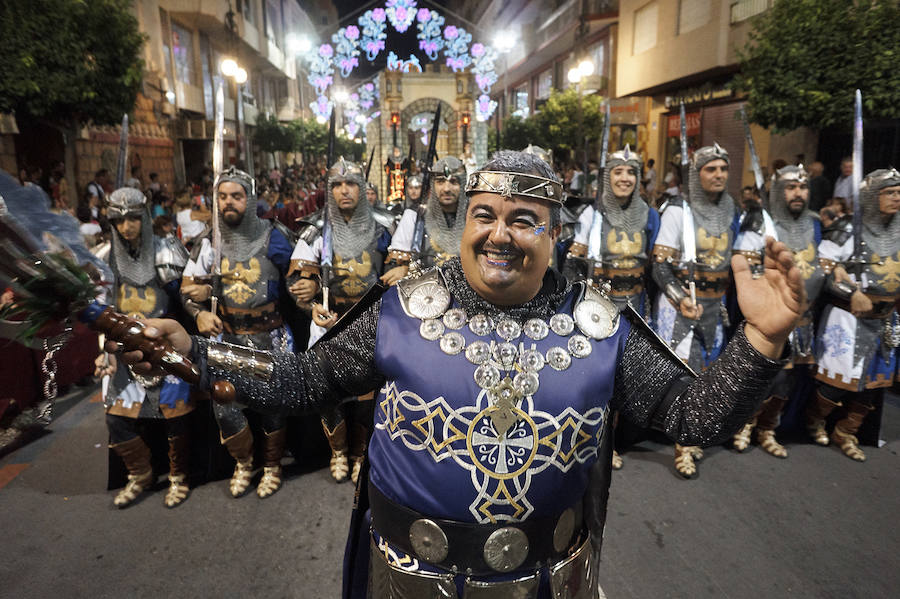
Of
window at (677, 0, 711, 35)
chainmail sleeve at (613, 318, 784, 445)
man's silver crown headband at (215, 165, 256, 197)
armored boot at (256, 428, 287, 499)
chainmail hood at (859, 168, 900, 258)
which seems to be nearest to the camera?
chainmail sleeve at (613, 318, 784, 445)

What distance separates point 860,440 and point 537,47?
1403 inches

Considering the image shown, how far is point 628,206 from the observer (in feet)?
14.8

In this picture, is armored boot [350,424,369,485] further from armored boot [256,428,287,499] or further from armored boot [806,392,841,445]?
armored boot [806,392,841,445]

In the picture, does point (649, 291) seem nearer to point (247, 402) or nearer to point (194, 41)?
point (247, 402)

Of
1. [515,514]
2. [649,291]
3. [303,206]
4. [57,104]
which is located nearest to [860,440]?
[649,291]

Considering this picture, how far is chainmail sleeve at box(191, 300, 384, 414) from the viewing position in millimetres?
1670

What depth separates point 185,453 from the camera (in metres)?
4.10

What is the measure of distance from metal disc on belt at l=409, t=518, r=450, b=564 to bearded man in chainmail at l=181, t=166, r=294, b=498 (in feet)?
8.03

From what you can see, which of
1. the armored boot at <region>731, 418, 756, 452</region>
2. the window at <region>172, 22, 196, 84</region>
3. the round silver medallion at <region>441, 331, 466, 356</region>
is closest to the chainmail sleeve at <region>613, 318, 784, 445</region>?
the round silver medallion at <region>441, 331, 466, 356</region>

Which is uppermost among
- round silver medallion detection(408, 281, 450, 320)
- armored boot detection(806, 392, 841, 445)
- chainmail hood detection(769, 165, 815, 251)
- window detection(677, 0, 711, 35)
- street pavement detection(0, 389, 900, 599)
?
window detection(677, 0, 711, 35)

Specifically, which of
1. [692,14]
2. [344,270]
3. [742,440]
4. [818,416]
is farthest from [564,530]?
[692,14]

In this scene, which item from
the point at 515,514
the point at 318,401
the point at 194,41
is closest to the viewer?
the point at 515,514

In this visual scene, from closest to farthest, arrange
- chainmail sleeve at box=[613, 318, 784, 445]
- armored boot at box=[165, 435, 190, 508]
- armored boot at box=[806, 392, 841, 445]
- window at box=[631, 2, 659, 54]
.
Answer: chainmail sleeve at box=[613, 318, 784, 445]
armored boot at box=[165, 435, 190, 508]
armored boot at box=[806, 392, 841, 445]
window at box=[631, 2, 659, 54]

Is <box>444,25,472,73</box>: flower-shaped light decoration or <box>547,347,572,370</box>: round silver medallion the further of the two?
<box>444,25,472,73</box>: flower-shaped light decoration
